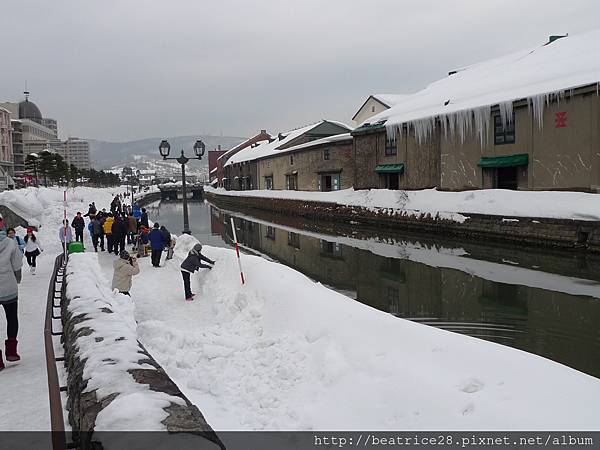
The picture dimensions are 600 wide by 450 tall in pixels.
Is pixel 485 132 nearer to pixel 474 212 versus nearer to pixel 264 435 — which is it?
pixel 474 212

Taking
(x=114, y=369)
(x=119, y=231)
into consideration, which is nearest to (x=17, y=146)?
(x=119, y=231)

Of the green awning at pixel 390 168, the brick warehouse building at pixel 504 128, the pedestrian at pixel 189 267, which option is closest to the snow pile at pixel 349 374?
the pedestrian at pixel 189 267

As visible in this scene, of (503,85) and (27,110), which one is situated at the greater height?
(27,110)

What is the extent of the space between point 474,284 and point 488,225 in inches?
308

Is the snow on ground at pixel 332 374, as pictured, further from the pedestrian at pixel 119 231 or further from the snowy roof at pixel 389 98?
the snowy roof at pixel 389 98

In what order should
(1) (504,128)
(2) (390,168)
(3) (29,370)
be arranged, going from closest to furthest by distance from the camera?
(3) (29,370)
(1) (504,128)
(2) (390,168)

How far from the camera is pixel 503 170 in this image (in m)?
23.7

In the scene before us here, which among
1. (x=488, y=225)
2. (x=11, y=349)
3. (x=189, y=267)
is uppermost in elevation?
(x=189, y=267)

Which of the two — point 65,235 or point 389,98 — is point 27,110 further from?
point 65,235

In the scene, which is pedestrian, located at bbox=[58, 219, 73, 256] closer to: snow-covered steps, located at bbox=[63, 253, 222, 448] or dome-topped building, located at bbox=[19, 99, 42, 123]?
snow-covered steps, located at bbox=[63, 253, 222, 448]

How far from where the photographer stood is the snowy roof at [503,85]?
20.2 m

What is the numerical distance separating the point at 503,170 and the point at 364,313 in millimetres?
20216

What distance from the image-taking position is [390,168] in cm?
3062

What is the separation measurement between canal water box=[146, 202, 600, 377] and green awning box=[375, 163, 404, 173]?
7.53 m
